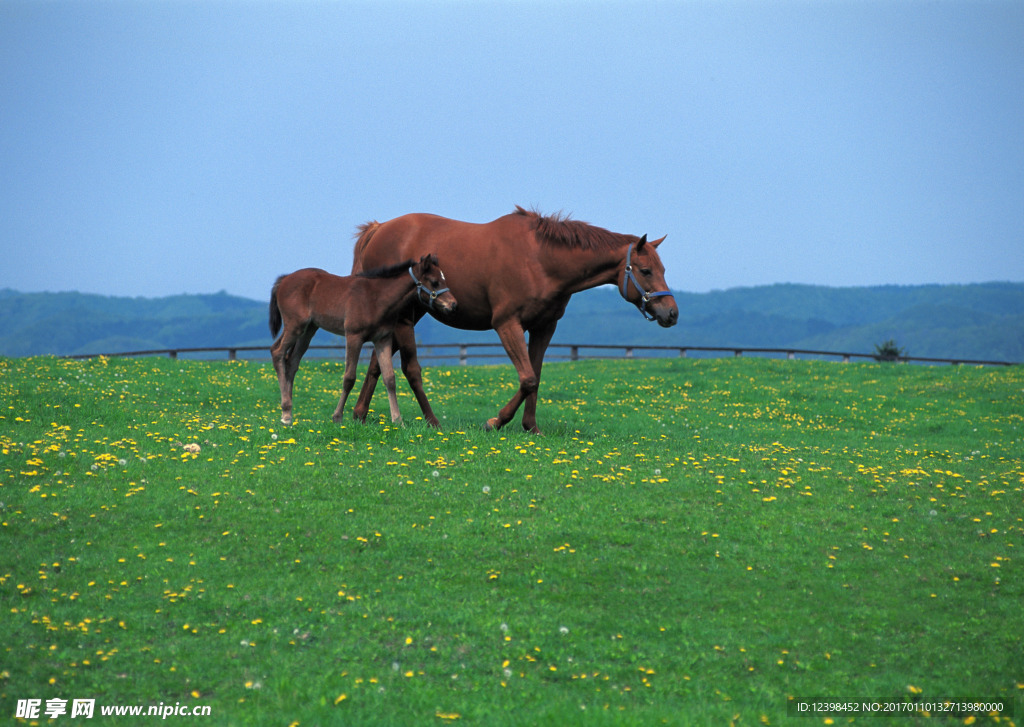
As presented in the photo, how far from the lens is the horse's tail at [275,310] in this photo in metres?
15.2

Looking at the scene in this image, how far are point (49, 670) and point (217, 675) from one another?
1.34 m

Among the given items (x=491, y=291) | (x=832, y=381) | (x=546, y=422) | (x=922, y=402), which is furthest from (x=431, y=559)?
(x=832, y=381)

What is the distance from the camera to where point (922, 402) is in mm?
25234

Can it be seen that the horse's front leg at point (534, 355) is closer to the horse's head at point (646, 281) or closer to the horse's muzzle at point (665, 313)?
the horse's head at point (646, 281)

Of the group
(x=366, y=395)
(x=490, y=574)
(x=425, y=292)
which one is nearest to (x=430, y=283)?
(x=425, y=292)

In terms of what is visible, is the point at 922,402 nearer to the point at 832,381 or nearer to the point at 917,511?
the point at 832,381

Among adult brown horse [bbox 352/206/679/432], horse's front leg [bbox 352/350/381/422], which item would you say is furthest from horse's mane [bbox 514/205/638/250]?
horse's front leg [bbox 352/350/381/422]

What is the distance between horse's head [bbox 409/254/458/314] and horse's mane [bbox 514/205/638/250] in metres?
1.91

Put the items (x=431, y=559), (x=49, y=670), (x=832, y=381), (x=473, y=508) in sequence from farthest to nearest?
(x=832, y=381), (x=473, y=508), (x=431, y=559), (x=49, y=670)

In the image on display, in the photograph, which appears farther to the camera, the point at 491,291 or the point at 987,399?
the point at 987,399

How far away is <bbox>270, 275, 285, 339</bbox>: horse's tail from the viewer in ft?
49.9

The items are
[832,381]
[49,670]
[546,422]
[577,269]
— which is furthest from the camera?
[832,381]

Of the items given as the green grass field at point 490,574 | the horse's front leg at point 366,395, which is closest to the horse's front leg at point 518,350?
the green grass field at point 490,574

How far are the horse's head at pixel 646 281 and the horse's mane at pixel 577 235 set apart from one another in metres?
0.35
